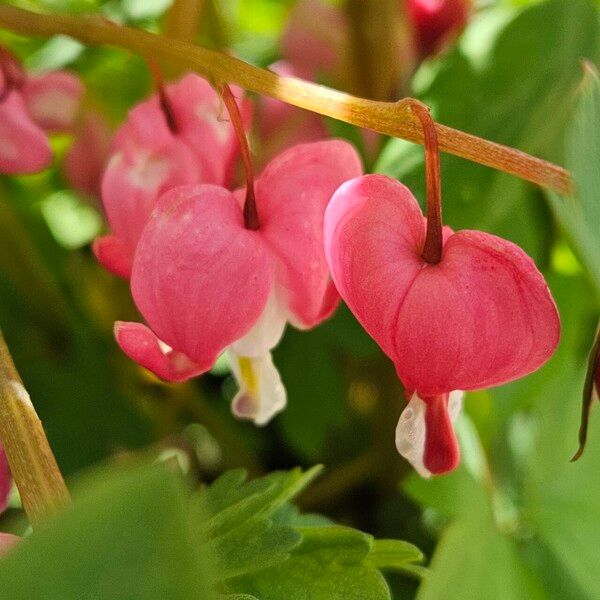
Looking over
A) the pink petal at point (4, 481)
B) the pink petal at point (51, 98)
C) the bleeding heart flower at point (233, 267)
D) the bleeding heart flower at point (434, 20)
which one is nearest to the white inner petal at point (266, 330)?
the bleeding heart flower at point (233, 267)

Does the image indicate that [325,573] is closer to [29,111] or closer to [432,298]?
[432,298]

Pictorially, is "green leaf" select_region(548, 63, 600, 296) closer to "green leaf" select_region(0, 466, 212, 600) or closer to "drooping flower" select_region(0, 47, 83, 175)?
"green leaf" select_region(0, 466, 212, 600)

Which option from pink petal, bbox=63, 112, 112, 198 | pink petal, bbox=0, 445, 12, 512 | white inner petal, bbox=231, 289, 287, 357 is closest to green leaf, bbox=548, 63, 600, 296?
white inner petal, bbox=231, 289, 287, 357

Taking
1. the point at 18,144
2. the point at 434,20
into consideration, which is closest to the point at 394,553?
the point at 18,144

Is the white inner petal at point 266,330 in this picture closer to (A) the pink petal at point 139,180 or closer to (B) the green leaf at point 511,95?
(A) the pink petal at point 139,180

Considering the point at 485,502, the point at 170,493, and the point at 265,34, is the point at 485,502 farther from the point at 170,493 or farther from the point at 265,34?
the point at 265,34
